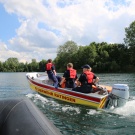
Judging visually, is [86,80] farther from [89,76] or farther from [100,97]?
[100,97]

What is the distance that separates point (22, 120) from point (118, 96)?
6879 millimetres

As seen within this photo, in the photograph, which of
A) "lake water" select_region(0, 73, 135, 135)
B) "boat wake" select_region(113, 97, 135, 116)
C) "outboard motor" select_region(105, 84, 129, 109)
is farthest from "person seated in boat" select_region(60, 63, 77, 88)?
"boat wake" select_region(113, 97, 135, 116)

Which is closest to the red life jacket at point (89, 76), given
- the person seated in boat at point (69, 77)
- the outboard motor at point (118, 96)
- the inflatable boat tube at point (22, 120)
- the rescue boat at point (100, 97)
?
→ the rescue boat at point (100, 97)

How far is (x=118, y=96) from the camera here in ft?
28.8

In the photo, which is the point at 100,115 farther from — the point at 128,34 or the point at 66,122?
the point at 128,34

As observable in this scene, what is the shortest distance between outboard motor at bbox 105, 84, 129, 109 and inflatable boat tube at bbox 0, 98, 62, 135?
653 cm

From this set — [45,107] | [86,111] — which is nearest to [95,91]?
[86,111]

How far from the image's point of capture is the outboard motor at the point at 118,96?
871 cm

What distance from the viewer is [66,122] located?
24.2 ft

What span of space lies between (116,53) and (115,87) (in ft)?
184

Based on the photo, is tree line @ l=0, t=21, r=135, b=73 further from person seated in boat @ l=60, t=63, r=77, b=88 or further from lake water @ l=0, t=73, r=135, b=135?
lake water @ l=0, t=73, r=135, b=135

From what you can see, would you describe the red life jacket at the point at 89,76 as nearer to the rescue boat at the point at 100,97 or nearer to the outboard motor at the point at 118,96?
the rescue boat at the point at 100,97

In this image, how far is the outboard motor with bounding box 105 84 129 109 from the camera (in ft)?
28.6

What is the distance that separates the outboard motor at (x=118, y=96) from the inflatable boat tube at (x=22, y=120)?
6.53 meters
